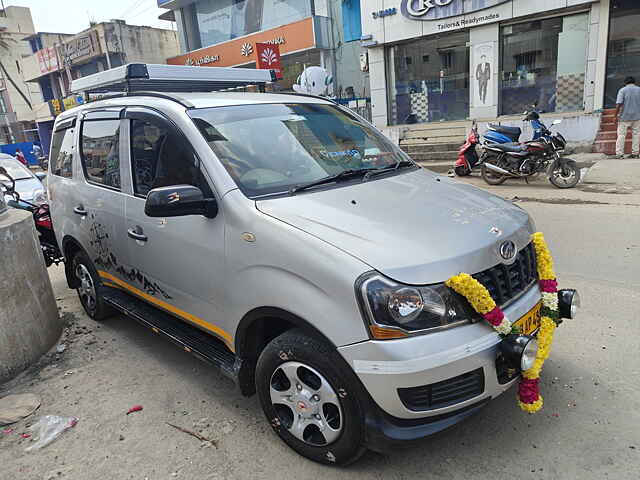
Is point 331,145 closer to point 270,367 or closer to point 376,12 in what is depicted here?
point 270,367

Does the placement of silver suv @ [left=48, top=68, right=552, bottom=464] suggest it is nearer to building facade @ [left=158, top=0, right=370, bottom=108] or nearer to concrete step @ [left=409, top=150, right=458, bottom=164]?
concrete step @ [left=409, top=150, right=458, bottom=164]

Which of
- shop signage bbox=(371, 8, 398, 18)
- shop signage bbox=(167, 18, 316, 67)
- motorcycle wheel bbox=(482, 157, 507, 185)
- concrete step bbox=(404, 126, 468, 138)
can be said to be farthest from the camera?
shop signage bbox=(167, 18, 316, 67)

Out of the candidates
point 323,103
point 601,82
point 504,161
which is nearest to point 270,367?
point 323,103

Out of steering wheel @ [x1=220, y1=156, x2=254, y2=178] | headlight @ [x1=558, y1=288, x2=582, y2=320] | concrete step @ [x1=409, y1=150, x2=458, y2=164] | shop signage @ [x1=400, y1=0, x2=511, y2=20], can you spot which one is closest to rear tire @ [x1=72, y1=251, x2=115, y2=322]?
steering wheel @ [x1=220, y1=156, x2=254, y2=178]

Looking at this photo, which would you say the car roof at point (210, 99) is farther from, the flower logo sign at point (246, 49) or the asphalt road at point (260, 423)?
the flower logo sign at point (246, 49)

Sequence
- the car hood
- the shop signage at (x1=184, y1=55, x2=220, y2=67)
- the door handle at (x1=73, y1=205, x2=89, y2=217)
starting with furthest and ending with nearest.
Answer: the shop signage at (x1=184, y1=55, x2=220, y2=67), the door handle at (x1=73, y1=205, x2=89, y2=217), the car hood

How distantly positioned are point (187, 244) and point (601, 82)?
13.8m

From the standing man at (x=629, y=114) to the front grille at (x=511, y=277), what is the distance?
33.9ft

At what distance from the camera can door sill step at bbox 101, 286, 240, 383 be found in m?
2.78

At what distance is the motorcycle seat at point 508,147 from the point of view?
30.4 feet

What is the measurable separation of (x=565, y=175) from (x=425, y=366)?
8.43 m

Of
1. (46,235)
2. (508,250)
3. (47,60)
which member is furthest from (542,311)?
(47,60)

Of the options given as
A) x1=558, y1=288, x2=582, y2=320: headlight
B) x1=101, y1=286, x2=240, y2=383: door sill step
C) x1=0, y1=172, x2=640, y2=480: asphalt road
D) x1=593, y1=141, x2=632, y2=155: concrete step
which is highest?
x1=558, y1=288, x2=582, y2=320: headlight

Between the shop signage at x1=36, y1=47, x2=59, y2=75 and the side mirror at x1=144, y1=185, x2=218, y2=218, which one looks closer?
the side mirror at x1=144, y1=185, x2=218, y2=218
